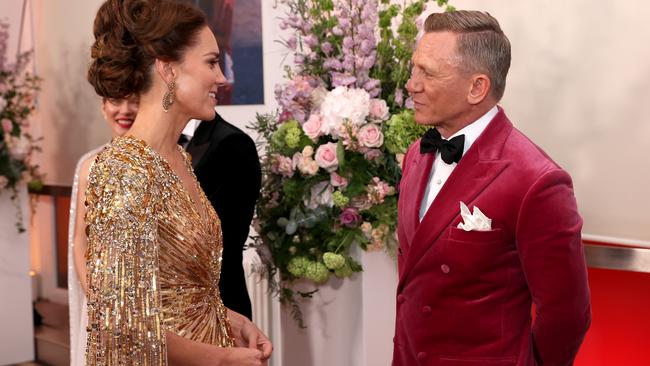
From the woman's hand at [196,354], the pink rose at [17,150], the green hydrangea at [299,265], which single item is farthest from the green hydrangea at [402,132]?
the pink rose at [17,150]

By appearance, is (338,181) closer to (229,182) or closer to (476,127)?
(229,182)

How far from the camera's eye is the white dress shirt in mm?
2285

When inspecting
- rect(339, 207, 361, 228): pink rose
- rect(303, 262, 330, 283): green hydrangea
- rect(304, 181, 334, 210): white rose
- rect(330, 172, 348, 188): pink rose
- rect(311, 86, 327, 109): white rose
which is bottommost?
rect(303, 262, 330, 283): green hydrangea

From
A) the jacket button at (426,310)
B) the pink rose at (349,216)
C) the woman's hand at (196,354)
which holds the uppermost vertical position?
the pink rose at (349,216)

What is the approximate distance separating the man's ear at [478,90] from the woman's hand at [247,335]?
83 cm

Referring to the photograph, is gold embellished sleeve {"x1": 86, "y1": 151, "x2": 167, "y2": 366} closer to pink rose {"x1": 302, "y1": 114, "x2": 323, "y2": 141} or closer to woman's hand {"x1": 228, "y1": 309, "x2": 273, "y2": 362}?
woman's hand {"x1": 228, "y1": 309, "x2": 273, "y2": 362}

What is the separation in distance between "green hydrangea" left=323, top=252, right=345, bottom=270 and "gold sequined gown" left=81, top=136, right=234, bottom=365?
3.11ft

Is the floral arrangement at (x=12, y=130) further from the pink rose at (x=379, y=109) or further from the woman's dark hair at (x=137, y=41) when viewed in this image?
the woman's dark hair at (x=137, y=41)

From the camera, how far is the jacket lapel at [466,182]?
2176 millimetres

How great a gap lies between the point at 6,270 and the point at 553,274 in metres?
4.49

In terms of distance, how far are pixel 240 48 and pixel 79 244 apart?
2.15m

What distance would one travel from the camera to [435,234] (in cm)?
220

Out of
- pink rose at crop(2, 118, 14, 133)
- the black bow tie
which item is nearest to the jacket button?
the black bow tie

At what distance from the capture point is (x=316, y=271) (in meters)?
3.08
